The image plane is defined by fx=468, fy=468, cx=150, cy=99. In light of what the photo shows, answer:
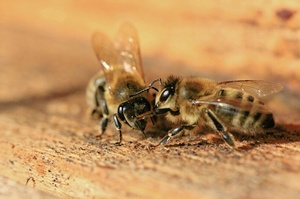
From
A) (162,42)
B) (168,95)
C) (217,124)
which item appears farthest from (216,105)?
(162,42)

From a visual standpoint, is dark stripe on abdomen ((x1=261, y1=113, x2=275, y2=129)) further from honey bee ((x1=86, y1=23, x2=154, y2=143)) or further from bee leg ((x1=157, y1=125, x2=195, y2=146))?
honey bee ((x1=86, y1=23, x2=154, y2=143))

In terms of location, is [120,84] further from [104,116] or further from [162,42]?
[162,42]

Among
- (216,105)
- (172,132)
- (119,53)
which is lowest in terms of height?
(172,132)

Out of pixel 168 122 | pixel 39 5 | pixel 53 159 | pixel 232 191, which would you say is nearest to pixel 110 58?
pixel 168 122

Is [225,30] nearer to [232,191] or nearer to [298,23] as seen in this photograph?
[298,23]

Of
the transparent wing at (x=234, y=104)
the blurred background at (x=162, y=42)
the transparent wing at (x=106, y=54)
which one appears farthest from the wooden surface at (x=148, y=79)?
the transparent wing at (x=106, y=54)

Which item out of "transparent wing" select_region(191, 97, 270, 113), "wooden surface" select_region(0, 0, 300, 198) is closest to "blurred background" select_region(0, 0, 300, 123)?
"wooden surface" select_region(0, 0, 300, 198)

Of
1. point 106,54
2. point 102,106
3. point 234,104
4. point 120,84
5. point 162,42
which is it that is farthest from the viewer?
point 162,42
